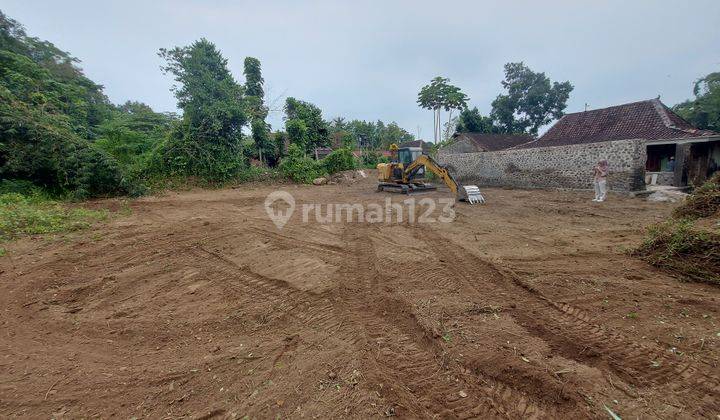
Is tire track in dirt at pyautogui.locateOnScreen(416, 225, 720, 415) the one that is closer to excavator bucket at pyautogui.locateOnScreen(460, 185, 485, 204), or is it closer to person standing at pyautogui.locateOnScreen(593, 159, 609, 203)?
excavator bucket at pyautogui.locateOnScreen(460, 185, 485, 204)

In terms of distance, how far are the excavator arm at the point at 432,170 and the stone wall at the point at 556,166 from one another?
6.18 m

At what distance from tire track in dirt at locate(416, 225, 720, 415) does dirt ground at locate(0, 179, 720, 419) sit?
1 centimetres

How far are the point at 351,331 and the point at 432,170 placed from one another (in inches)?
371

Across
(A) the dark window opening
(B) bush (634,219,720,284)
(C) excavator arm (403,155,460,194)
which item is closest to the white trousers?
(C) excavator arm (403,155,460,194)

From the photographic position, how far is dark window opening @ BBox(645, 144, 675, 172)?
14.1 meters

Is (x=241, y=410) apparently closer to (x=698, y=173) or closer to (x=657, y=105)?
(x=698, y=173)

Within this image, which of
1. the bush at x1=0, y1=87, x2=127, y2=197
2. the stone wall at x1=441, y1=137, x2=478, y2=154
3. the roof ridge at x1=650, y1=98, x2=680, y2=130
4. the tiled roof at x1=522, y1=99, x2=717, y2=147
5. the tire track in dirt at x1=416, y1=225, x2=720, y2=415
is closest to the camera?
the tire track in dirt at x1=416, y1=225, x2=720, y2=415

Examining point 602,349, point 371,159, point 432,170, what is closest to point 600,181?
point 432,170

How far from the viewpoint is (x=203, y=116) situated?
47.1ft

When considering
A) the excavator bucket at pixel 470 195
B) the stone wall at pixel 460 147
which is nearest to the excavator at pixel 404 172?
the excavator bucket at pixel 470 195

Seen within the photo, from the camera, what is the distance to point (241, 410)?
196cm

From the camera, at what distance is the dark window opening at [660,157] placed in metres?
14.1

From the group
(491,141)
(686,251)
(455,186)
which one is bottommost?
(686,251)

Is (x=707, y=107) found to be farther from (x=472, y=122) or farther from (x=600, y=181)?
(x=600, y=181)
